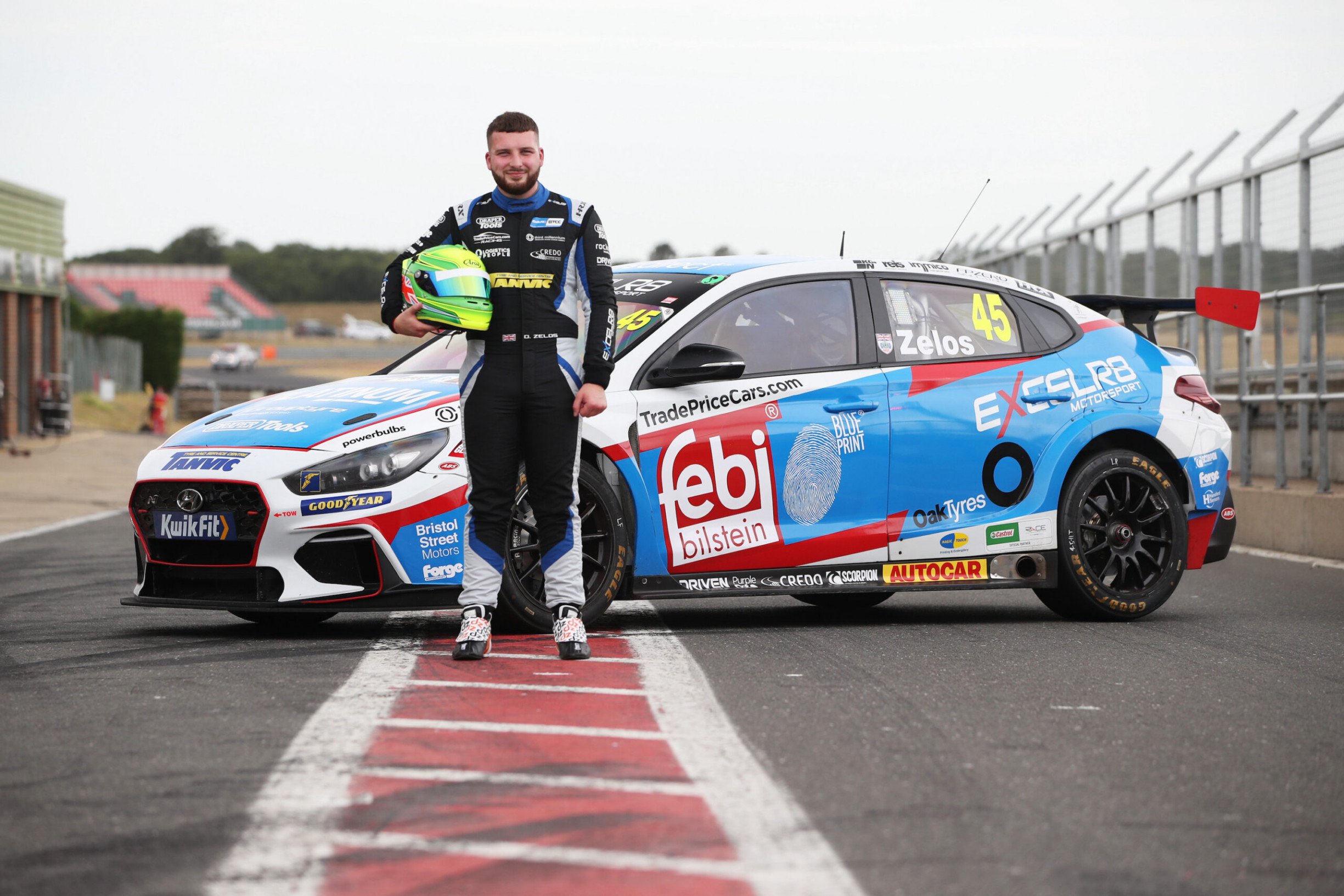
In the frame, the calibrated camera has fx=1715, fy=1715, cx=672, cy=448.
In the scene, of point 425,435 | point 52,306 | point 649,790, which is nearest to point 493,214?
point 425,435

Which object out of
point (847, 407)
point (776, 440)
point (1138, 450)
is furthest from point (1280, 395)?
point (776, 440)

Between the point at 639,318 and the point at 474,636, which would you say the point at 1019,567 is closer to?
the point at 639,318

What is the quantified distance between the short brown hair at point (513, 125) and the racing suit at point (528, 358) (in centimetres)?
22

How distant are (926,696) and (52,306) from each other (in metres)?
32.3

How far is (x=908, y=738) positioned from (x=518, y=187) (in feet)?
8.40

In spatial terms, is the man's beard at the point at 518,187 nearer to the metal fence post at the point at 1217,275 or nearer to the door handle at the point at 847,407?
the door handle at the point at 847,407

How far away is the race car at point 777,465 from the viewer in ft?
21.2

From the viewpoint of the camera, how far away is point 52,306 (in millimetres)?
34562

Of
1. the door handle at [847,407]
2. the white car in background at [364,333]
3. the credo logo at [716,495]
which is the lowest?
the credo logo at [716,495]

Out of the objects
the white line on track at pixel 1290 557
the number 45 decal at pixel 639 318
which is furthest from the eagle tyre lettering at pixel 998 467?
the white line on track at pixel 1290 557

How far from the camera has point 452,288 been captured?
19.7ft

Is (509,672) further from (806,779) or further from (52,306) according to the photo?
(52,306)

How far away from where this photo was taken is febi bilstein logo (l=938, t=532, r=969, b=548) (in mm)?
7426

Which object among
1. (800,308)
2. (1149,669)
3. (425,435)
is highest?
(800,308)
